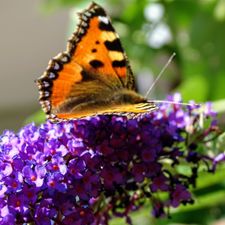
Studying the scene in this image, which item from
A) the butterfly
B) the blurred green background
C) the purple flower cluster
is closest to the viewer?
the purple flower cluster

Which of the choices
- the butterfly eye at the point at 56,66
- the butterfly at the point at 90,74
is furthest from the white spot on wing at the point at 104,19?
the butterfly eye at the point at 56,66

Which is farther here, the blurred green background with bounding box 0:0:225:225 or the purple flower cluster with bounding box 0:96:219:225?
the blurred green background with bounding box 0:0:225:225

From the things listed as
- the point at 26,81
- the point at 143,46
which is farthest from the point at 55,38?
the point at 143,46

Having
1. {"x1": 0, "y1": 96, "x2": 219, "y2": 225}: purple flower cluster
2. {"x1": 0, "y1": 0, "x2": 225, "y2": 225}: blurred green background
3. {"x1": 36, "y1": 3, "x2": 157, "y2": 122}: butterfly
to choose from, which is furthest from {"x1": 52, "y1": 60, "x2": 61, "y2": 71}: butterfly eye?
{"x1": 0, "y1": 0, "x2": 225, "y2": 225}: blurred green background

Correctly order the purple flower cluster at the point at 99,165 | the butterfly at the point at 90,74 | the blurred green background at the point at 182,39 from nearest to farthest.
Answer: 1. the purple flower cluster at the point at 99,165
2. the butterfly at the point at 90,74
3. the blurred green background at the point at 182,39

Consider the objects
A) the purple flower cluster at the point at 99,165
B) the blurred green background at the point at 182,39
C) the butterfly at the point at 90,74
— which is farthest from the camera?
the blurred green background at the point at 182,39

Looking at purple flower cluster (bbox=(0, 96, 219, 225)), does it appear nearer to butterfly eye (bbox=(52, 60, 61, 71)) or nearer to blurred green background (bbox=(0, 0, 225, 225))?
butterfly eye (bbox=(52, 60, 61, 71))

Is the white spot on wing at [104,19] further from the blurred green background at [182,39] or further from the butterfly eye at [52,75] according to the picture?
the blurred green background at [182,39]
